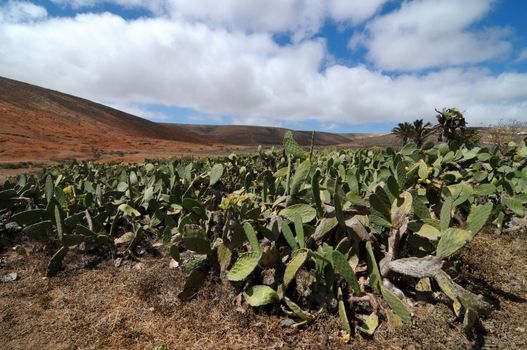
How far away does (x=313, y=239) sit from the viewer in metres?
2.49

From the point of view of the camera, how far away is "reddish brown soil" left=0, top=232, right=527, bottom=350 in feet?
6.45

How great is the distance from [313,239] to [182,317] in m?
1.07

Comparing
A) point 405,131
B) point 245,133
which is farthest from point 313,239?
point 245,133

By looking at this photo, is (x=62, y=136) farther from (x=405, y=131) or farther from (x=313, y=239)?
(x=313, y=239)

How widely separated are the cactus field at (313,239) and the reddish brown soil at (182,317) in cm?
6

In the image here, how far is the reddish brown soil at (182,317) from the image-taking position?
6.45 feet

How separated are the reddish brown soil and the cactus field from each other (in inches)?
2.4

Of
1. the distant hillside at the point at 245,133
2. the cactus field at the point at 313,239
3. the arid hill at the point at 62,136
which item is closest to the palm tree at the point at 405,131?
the arid hill at the point at 62,136

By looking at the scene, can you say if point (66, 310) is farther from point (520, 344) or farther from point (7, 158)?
point (7, 158)

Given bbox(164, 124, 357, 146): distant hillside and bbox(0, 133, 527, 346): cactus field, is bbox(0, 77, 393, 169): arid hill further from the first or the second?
bbox(164, 124, 357, 146): distant hillside

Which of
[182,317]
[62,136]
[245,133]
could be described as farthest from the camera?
[245,133]

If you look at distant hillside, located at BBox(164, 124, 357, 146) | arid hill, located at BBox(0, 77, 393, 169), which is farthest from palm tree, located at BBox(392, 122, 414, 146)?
distant hillside, located at BBox(164, 124, 357, 146)

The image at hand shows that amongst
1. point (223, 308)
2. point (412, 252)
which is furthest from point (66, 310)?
point (412, 252)

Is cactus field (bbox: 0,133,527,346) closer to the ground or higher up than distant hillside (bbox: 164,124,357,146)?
higher up
